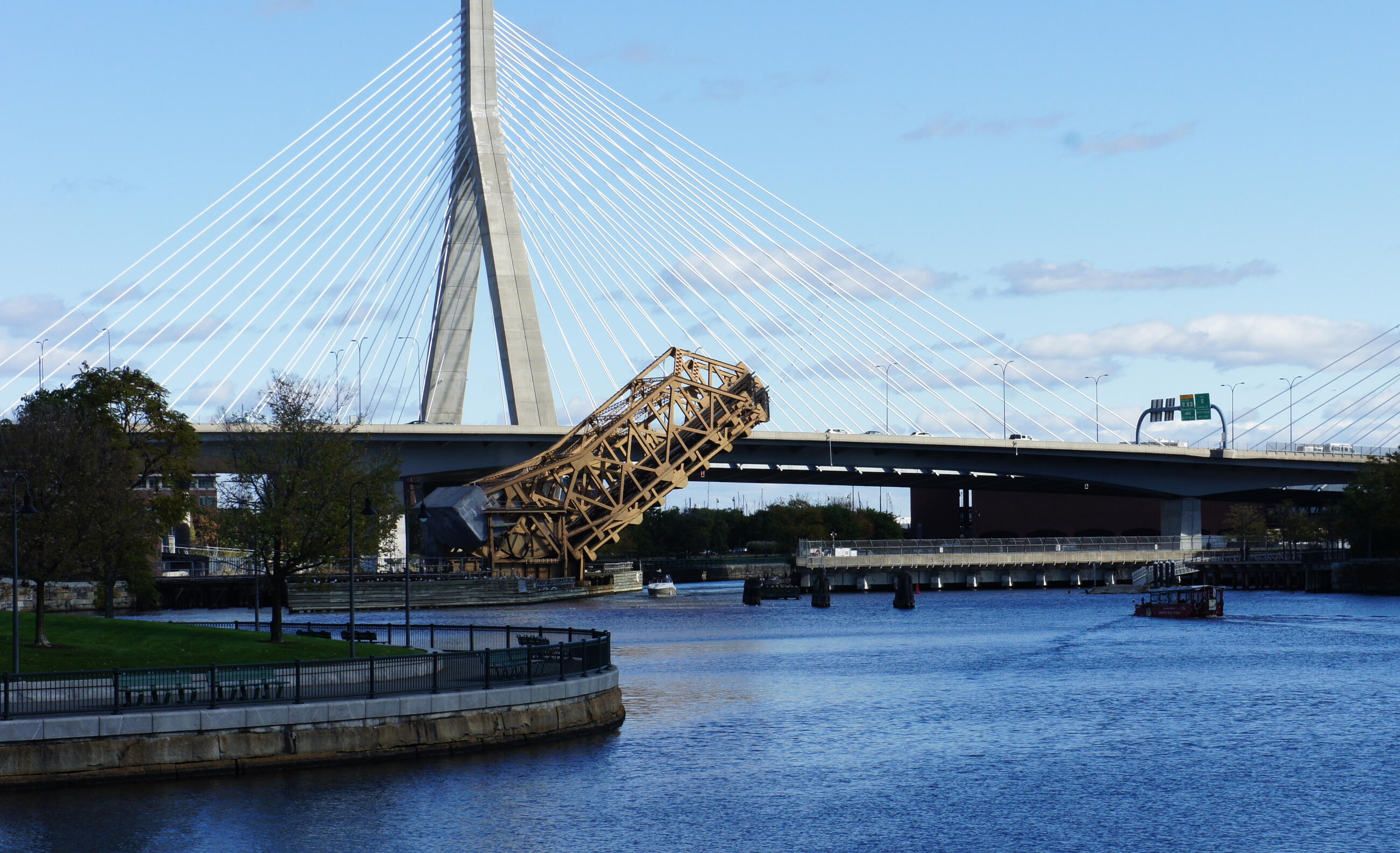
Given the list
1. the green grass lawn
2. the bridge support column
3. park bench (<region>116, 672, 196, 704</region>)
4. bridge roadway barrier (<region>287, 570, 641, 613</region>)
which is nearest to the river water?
park bench (<region>116, 672, 196, 704</region>)

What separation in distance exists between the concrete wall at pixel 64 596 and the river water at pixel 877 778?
42965 mm

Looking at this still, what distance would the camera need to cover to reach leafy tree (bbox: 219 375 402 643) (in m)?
49.8

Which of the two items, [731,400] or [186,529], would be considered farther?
[186,529]

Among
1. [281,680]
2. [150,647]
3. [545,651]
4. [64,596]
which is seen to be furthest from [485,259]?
[281,680]

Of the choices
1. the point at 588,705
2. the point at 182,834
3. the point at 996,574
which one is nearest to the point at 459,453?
the point at 996,574

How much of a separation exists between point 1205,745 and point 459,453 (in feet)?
250

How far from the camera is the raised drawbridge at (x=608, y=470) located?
314 feet

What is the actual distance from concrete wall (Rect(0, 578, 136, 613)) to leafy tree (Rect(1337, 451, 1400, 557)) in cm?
8241

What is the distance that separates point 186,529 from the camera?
155000 mm

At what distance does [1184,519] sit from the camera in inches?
4793

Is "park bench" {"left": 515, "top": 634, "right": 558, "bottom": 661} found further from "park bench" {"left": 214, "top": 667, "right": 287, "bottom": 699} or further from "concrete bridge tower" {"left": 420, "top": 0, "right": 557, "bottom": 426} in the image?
"concrete bridge tower" {"left": 420, "top": 0, "right": 557, "bottom": 426}

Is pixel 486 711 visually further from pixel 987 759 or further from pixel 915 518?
pixel 915 518

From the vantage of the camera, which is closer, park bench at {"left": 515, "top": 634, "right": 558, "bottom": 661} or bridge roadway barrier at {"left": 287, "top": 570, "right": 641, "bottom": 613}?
park bench at {"left": 515, "top": 634, "right": 558, "bottom": 661}

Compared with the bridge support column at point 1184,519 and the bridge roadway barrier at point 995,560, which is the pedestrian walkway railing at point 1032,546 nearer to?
the bridge roadway barrier at point 995,560
